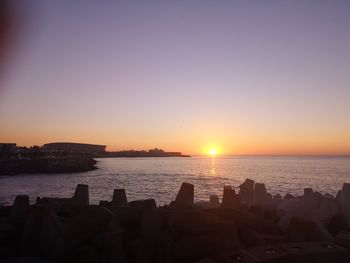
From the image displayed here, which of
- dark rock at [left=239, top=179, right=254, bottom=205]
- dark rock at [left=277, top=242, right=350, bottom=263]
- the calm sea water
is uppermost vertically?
dark rock at [left=239, top=179, right=254, bottom=205]

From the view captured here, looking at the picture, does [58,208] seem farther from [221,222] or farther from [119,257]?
[221,222]

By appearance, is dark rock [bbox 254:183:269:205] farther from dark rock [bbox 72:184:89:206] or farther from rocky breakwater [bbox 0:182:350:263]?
dark rock [bbox 72:184:89:206]

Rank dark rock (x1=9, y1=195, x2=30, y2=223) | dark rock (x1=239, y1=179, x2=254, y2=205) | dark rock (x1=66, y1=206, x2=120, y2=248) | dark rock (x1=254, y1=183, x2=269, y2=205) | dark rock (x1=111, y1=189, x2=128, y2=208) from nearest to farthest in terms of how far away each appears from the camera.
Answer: dark rock (x1=66, y1=206, x2=120, y2=248)
dark rock (x1=9, y1=195, x2=30, y2=223)
dark rock (x1=111, y1=189, x2=128, y2=208)
dark rock (x1=254, y1=183, x2=269, y2=205)
dark rock (x1=239, y1=179, x2=254, y2=205)

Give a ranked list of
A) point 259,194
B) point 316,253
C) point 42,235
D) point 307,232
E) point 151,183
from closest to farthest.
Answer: point 316,253
point 42,235
point 307,232
point 259,194
point 151,183

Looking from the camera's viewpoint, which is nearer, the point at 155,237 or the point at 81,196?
the point at 155,237

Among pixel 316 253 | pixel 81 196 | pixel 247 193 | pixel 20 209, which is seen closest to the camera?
A: pixel 316 253

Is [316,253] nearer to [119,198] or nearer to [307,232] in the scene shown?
[307,232]

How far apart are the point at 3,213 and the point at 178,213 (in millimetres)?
5797

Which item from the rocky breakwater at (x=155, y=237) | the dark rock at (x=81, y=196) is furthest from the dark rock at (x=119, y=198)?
the rocky breakwater at (x=155, y=237)

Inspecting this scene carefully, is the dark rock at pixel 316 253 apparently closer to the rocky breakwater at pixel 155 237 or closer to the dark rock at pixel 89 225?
the rocky breakwater at pixel 155 237

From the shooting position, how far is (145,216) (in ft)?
27.2

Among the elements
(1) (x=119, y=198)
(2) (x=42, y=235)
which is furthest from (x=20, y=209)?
(1) (x=119, y=198)

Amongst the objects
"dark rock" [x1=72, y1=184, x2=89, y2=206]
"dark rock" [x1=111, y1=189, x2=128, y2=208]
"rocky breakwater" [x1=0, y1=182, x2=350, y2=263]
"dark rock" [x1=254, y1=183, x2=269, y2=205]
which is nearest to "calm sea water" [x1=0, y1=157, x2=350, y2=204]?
"dark rock" [x1=254, y1=183, x2=269, y2=205]

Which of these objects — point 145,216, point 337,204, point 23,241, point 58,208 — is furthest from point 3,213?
point 337,204
